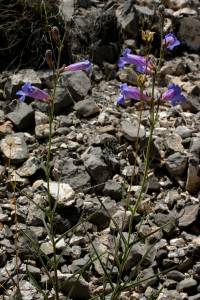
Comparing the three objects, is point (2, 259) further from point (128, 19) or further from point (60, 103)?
point (128, 19)

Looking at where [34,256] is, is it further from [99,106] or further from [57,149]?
[99,106]

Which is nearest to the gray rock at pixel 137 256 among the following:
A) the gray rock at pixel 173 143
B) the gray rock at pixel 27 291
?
the gray rock at pixel 27 291

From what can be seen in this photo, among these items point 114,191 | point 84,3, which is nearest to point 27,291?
point 114,191

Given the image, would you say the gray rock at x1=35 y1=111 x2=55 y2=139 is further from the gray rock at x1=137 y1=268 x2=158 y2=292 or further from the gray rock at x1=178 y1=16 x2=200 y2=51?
the gray rock at x1=178 y1=16 x2=200 y2=51

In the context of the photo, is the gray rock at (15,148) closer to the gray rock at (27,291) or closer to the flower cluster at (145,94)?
the gray rock at (27,291)

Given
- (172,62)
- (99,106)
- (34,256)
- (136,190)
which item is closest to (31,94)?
(34,256)

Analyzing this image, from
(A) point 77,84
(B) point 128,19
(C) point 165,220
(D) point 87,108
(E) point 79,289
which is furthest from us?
(B) point 128,19

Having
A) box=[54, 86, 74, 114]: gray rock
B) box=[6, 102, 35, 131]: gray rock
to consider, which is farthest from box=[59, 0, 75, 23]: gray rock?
box=[6, 102, 35, 131]: gray rock
